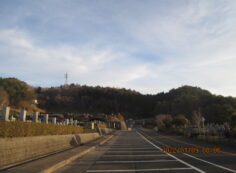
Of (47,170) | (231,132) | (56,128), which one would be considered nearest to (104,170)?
(47,170)

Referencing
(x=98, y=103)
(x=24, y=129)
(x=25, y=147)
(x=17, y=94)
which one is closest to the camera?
(x=25, y=147)

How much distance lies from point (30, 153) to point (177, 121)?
5792 cm

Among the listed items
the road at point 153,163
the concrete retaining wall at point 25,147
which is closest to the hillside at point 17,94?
the concrete retaining wall at point 25,147

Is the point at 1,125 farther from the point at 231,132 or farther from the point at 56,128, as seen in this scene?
the point at 231,132

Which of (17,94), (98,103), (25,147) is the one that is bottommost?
(25,147)

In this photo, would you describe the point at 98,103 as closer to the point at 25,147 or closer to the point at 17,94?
the point at 17,94

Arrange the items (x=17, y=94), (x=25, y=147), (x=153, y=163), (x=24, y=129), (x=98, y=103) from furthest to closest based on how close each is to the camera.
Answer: (x=98, y=103) < (x=17, y=94) < (x=24, y=129) < (x=25, y=147) < (x=153, y=163)

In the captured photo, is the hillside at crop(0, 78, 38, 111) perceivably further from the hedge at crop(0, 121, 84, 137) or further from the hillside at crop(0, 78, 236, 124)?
the hedge at crop(0, 121, 84, 137)

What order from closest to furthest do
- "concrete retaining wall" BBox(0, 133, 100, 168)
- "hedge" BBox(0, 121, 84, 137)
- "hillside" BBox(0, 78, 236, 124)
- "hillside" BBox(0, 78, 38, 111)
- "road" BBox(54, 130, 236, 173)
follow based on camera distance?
"road" BBox(54, 130, 236, 173) → "concrete retaining wall" BBox(0, 133, 100, 168) → "hedge" BBox(0, 121, 84, 137) → "hillside" BBox(0, 78, 236, 124) → "hillside" BBox(0, 78, 38, 111)

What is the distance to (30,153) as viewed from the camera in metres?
12.5

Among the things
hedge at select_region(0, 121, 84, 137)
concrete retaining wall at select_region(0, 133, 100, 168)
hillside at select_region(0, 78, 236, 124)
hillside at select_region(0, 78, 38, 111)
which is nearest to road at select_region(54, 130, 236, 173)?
concrete retaining wall at select_region(0, 133, 100, 168)

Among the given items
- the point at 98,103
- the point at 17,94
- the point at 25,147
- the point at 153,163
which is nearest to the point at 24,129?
the point at 25,147

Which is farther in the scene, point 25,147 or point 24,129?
point 24,129

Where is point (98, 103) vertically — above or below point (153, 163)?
above
